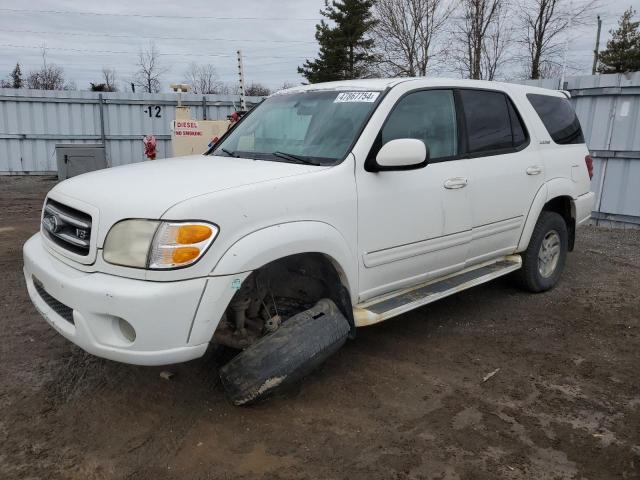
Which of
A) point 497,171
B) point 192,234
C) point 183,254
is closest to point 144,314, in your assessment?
point 183,254

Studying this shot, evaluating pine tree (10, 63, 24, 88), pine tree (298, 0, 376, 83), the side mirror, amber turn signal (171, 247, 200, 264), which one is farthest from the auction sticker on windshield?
pine tree (10, 63, 24, 88)

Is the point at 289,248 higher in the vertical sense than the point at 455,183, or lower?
lower

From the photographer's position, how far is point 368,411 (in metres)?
3.12

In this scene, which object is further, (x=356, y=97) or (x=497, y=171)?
(x=497, y=171)

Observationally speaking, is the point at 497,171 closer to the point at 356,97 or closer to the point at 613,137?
the point at 356,97

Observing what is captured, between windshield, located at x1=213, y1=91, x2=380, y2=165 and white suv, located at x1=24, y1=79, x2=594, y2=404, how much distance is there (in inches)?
0.5

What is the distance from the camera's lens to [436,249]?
3848mm

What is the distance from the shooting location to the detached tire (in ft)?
9.51

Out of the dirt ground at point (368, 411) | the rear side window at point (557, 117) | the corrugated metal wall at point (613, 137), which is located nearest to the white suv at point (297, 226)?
the rear side window at point (557, 117)

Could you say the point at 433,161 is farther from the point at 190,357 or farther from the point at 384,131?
the point at 190,357

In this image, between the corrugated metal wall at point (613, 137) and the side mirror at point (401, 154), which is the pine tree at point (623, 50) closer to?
the corrugated metal wall at point (613, 137)

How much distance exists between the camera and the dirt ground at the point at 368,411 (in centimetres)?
264

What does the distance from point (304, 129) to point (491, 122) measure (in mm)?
1665

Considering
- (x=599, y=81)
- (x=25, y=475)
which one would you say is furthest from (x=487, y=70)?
(x=25, y=475)
